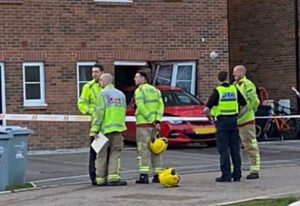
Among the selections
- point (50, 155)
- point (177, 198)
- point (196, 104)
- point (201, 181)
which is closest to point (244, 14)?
point (196, 104)

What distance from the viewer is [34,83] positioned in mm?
23484

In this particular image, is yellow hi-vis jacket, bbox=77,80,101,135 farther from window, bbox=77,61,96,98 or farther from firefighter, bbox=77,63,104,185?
window, bbox=77,61,96,98

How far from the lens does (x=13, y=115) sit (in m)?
21.7

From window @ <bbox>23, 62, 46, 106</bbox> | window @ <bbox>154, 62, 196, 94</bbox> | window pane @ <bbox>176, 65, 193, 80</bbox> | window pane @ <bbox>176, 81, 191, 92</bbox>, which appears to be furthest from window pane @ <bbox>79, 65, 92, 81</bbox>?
window pane @ <bbox>176, 81, 191, 92</bbox>

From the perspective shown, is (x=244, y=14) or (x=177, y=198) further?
(x=244, y=14)

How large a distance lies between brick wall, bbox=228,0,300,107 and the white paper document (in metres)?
14.8

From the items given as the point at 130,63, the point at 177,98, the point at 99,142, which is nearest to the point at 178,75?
the point at 130,63

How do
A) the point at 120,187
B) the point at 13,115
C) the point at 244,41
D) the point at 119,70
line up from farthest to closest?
1. the point at 244,41
2. the point at 119,70
3. the point at 13,115
4. the point at 120,187

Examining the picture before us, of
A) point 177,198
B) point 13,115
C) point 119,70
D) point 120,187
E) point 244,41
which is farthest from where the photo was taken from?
point 244,41

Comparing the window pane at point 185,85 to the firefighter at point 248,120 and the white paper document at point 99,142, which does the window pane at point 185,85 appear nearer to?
the firefighter at point 248,120

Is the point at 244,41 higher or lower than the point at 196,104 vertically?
higher

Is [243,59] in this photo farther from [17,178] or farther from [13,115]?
[17,178]

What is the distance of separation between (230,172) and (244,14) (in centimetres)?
1587

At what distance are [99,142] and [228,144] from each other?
7.09 ft
